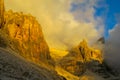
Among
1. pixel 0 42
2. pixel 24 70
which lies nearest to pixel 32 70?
pixel 24 70

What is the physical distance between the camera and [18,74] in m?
107

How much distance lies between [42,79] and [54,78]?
56.5 ft

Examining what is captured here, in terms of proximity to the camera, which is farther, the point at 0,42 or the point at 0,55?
the point at 0,42

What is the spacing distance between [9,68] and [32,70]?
→ 1165 centimetres

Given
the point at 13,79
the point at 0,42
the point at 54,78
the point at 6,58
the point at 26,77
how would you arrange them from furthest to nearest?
1. the point at 0,42
2. the point at 54,78
3. the point at 6,58
4. the point at 26,77
5. the point at 13,79

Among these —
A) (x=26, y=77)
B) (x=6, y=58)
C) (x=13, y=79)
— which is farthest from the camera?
(x=6, y=58)

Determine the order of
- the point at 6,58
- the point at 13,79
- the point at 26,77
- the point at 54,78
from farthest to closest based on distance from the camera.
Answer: the point at 54,78
the point at 6,58
the point at 26,77
the point at 13,79

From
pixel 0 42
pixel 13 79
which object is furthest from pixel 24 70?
pixel 0 42

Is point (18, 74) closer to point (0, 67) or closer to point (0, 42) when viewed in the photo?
point (0, 67)

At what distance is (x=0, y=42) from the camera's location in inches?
6752

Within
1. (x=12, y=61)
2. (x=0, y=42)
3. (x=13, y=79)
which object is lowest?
(x=13, y=79)

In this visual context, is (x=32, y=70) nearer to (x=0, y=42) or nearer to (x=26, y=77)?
(x=26, y=77)

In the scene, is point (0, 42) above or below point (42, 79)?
above

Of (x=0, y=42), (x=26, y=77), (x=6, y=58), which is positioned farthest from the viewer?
(x=0, y=42)
